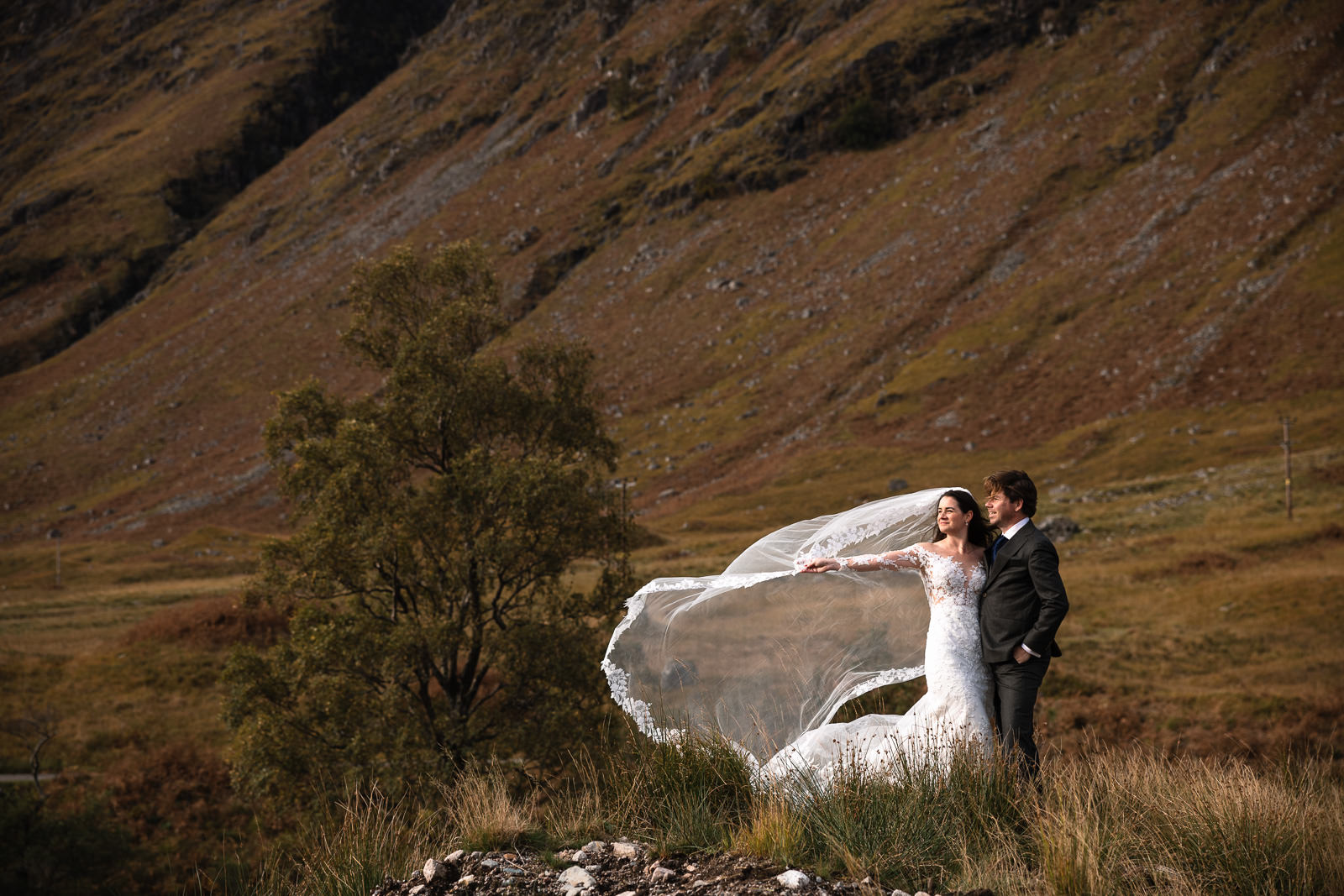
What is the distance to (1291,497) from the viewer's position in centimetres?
4319

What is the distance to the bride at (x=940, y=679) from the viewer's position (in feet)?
21.7

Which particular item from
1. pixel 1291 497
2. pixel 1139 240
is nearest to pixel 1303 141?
pixel 1139 240

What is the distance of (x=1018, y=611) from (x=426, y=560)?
1527cm

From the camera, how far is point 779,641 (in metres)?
8.25

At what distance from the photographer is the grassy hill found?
31.7 metres

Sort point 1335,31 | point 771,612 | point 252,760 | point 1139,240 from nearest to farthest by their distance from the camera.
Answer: point 771,612 < point 252,760 < point 1139,240 < point 1335,31

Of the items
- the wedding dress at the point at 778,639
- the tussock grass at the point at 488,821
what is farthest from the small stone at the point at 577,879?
the wedding dress at the point at 778,639

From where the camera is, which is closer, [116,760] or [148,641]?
[116,760]

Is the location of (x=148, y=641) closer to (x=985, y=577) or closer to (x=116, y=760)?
(x=116, y=760)

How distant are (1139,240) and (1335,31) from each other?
3208 cm

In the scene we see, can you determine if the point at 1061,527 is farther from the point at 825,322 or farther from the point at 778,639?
the point at 825,322

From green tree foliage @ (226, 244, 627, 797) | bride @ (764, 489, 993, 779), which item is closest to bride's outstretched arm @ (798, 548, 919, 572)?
bride @ (764, 489, 993, 779)

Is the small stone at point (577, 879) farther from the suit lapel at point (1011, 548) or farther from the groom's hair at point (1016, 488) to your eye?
the groom's hair at point (1016, 488)

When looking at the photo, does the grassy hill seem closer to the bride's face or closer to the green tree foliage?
the green tree foliage
